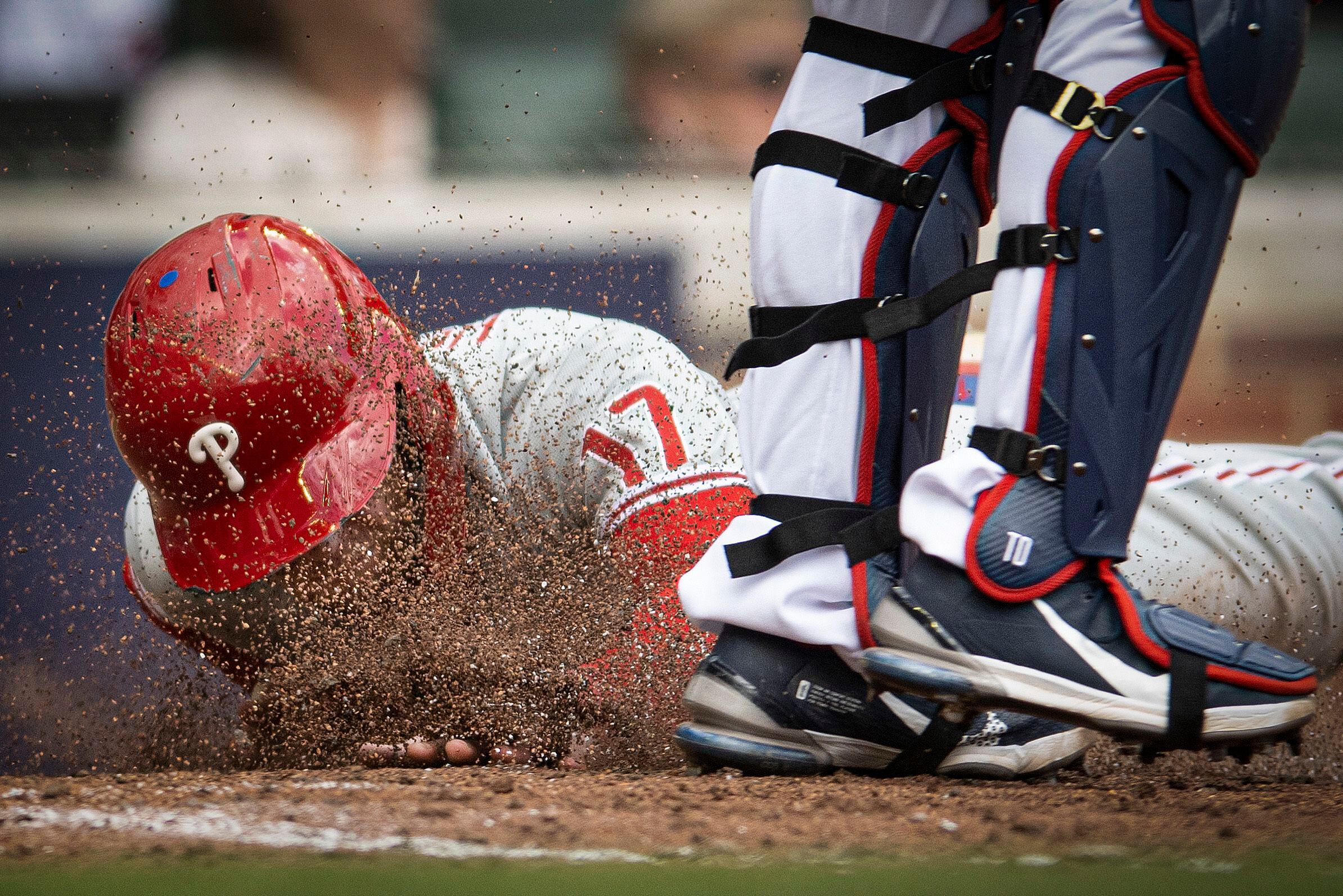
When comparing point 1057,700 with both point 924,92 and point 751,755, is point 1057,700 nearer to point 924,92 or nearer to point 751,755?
point 751,755

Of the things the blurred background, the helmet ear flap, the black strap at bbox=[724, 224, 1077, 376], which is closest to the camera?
the black strap at bbox=[724, 224, 1077, 376]

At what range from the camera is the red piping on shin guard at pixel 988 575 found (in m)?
0.85

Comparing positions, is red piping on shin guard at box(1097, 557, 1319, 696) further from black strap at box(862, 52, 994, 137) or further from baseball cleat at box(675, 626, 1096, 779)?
black strap at box(862, 52, 994, 137)

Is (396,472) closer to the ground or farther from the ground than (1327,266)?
closer to the ground

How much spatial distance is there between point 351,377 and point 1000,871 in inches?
47.7

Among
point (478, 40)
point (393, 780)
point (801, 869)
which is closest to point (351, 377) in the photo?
point (393, 780)

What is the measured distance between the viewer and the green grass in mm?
588

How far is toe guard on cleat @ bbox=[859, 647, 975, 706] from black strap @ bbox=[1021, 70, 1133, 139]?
1.37ft

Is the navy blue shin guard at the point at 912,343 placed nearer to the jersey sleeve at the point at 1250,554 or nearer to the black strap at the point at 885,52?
the black strap at the point at 885,52

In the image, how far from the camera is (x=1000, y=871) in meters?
0.62

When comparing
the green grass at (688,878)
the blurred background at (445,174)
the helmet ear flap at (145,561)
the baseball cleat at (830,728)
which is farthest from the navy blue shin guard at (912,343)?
the blurred background at (445,174)

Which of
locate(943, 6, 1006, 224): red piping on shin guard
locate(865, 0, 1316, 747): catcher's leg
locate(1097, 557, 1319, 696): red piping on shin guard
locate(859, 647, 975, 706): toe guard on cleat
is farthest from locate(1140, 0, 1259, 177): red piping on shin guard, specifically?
locate(859, 647, 975, 706): toe guard on cleat

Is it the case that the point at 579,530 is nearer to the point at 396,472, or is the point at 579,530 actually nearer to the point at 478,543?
the point at 478,543

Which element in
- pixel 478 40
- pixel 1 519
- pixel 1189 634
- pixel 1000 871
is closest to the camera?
pixel 1000 871
